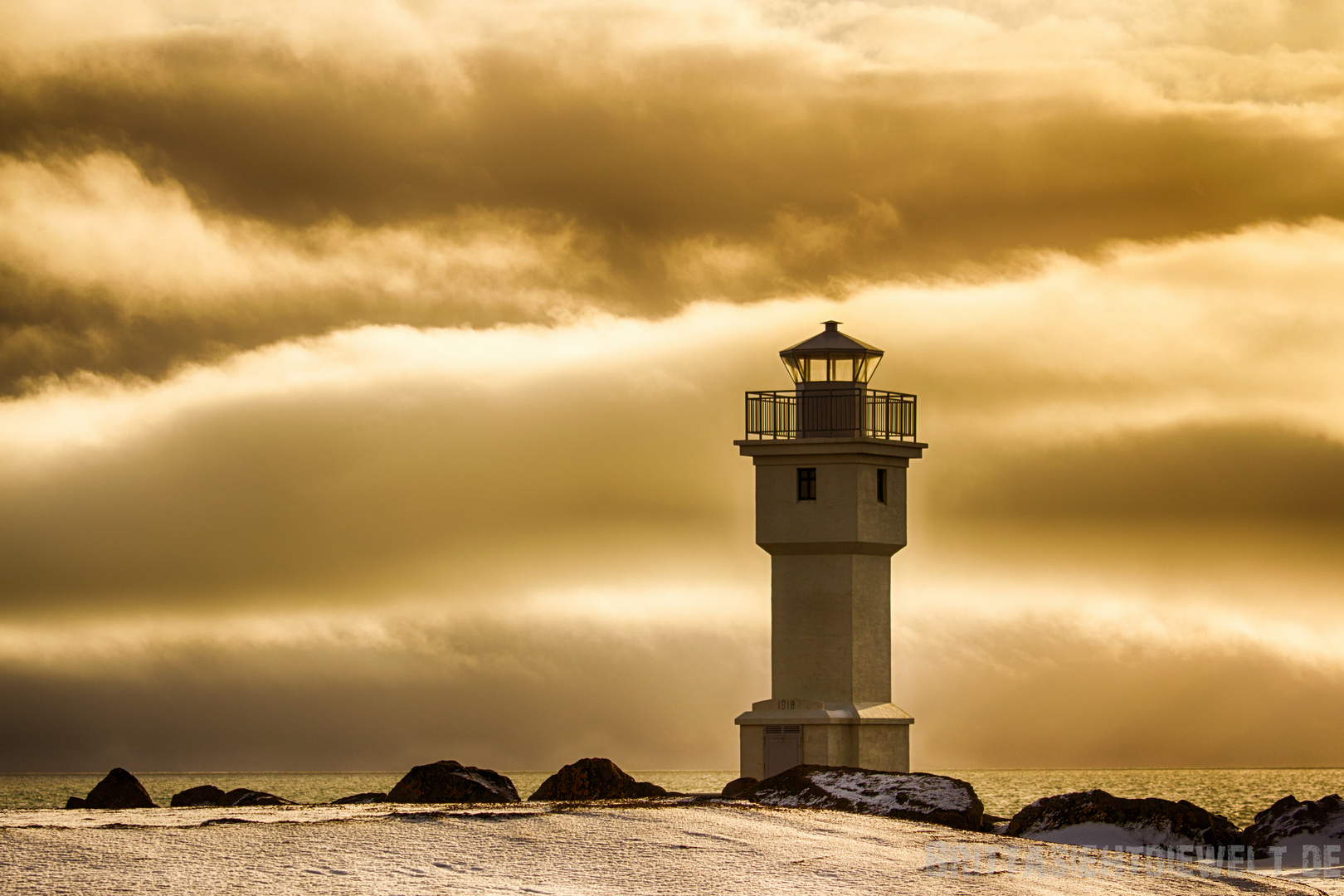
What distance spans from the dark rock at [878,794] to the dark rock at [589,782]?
315 centimetres

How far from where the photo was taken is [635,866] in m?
16.3

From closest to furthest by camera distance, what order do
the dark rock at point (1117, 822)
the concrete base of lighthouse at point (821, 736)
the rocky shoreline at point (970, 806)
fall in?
1. the rocky shoreline at point (970, 806)
2. the dark rock at point (1117, 822)
3. the concrete base of lighthouse at point (821, 736)

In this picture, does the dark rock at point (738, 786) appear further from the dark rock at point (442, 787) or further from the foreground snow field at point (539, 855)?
the foreground snow field at point (539, 855)

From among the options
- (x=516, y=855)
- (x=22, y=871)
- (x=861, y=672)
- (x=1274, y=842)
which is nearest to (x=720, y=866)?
(x=516, y=855)

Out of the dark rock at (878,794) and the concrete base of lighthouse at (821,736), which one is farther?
the concrete base of lighthouse at (821,736)

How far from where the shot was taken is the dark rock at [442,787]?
90.5ft

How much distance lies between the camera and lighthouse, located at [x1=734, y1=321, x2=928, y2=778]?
32344 millimetres

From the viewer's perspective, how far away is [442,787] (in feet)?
91.0

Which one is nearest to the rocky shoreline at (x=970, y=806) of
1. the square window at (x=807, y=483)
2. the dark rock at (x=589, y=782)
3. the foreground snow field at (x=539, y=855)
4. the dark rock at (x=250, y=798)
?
the dark rock at (x=589, y=782)

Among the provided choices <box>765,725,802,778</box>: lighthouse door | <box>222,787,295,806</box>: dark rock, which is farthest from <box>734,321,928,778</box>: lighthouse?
<box>222,787,295,806</box>: dark rock

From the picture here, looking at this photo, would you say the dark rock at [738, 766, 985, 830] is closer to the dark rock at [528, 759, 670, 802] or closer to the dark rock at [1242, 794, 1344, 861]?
the dark rock at [528, 759, 670, 802]

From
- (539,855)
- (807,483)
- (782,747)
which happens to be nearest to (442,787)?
(782,747)

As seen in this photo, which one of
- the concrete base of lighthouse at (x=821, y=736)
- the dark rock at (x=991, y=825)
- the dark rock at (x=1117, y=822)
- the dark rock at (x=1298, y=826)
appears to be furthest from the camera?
the concrete base of lighthouse at (x=821, y=736)

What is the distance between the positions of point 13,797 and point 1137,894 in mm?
91344
